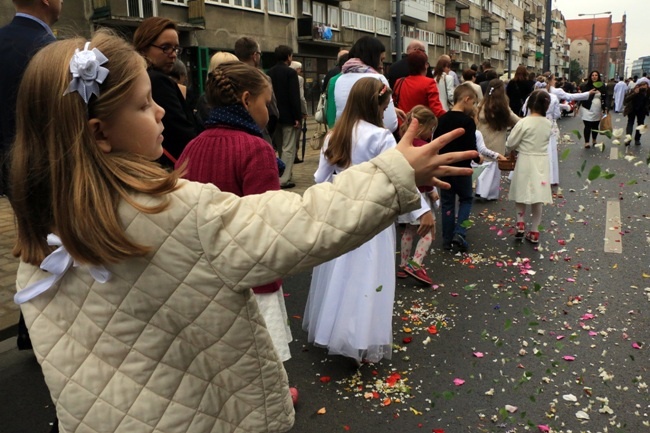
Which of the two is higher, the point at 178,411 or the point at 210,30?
the point at 210,30

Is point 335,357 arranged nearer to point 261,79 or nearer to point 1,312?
point 261,79

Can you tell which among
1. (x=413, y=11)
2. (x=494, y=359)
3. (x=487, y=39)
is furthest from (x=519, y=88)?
(x=487, y=39)

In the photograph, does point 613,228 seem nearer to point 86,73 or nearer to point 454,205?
point 454,205

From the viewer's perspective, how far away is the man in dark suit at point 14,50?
3.04 m

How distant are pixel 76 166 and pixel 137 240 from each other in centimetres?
23

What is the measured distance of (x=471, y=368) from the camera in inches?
142

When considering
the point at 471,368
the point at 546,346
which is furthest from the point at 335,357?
the point at 546,346

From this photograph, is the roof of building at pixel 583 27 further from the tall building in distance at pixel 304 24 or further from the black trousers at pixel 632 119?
the black trousers at pixel 632 119

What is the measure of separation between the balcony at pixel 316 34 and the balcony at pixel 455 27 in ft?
81.2

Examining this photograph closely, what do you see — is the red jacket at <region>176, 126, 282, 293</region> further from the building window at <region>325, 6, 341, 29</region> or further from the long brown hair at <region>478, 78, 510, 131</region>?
the building window at <region>325, 6, 341, 29</region>

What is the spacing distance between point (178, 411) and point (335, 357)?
2466 millimetres

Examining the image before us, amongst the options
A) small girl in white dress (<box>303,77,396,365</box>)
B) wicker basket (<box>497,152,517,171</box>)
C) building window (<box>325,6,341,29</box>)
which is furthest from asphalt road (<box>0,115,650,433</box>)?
building window (<box>325,6,341,29</box>)

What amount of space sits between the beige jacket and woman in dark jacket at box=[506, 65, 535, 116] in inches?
496

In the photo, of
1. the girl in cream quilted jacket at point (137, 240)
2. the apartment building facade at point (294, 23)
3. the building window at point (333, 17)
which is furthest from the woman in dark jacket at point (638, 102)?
the building window at point (333, 17)
